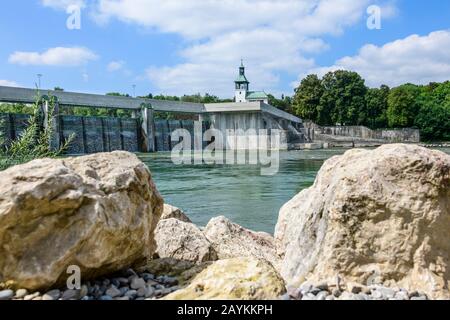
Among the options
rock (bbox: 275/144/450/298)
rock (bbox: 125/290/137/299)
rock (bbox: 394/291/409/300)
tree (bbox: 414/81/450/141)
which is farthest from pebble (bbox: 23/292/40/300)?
tree (bbox: 414/81/450/141)

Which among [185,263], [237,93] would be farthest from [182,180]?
[237,93]

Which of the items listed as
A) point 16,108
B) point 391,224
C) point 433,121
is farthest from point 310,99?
point 391,224

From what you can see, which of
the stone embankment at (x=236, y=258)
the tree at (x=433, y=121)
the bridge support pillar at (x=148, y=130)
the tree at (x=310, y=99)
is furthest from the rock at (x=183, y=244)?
the tree at (x=433, y=121)

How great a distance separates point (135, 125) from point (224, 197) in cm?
3060

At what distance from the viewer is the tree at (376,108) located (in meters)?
73.7

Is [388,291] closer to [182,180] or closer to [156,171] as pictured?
[182,180]

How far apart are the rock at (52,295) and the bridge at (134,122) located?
866 inches

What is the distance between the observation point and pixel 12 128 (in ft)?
102

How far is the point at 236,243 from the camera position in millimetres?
6652

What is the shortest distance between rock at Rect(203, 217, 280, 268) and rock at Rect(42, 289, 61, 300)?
296cm

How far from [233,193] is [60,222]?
14.3m

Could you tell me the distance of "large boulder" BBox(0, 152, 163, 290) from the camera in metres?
2.99

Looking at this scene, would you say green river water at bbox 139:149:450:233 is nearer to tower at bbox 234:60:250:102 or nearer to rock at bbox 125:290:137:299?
rock at bbox 125:290:137:299

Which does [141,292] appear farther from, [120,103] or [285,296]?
[120,103]
